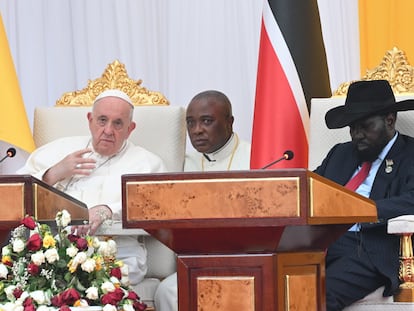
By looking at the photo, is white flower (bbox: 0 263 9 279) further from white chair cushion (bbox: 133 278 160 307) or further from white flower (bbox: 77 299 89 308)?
white chair cushion (bbox: 133 278 160 307)

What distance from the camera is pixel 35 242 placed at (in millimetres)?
3652

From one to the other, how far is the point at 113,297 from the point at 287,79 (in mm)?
2343

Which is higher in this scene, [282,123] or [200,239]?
[282,123]

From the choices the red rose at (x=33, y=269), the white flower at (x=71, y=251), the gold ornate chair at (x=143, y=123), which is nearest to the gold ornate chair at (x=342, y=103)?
the gold ornate chair at (x=143, y=123)

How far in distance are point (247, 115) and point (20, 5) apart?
165cm

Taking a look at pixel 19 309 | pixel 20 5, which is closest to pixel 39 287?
pixel 19 309

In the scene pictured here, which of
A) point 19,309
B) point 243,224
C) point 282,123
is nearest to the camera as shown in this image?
point 243,224

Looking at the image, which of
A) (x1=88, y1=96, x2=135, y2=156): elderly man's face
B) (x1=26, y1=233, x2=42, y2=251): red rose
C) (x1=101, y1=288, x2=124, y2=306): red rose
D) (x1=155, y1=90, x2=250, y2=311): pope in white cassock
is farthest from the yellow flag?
(x1=101, y1=288, x2=124, y2=306): red rose

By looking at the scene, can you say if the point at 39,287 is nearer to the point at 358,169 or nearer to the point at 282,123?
the point at 358,169

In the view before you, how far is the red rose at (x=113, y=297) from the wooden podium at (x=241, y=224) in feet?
0.81

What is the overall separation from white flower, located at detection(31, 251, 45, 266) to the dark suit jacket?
54.5 inches

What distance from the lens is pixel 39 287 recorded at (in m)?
3.65

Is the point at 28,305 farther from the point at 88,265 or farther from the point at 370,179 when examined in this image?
the point at 370,179

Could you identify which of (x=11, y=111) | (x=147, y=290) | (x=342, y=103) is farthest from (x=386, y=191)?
(x=11, y=111)
